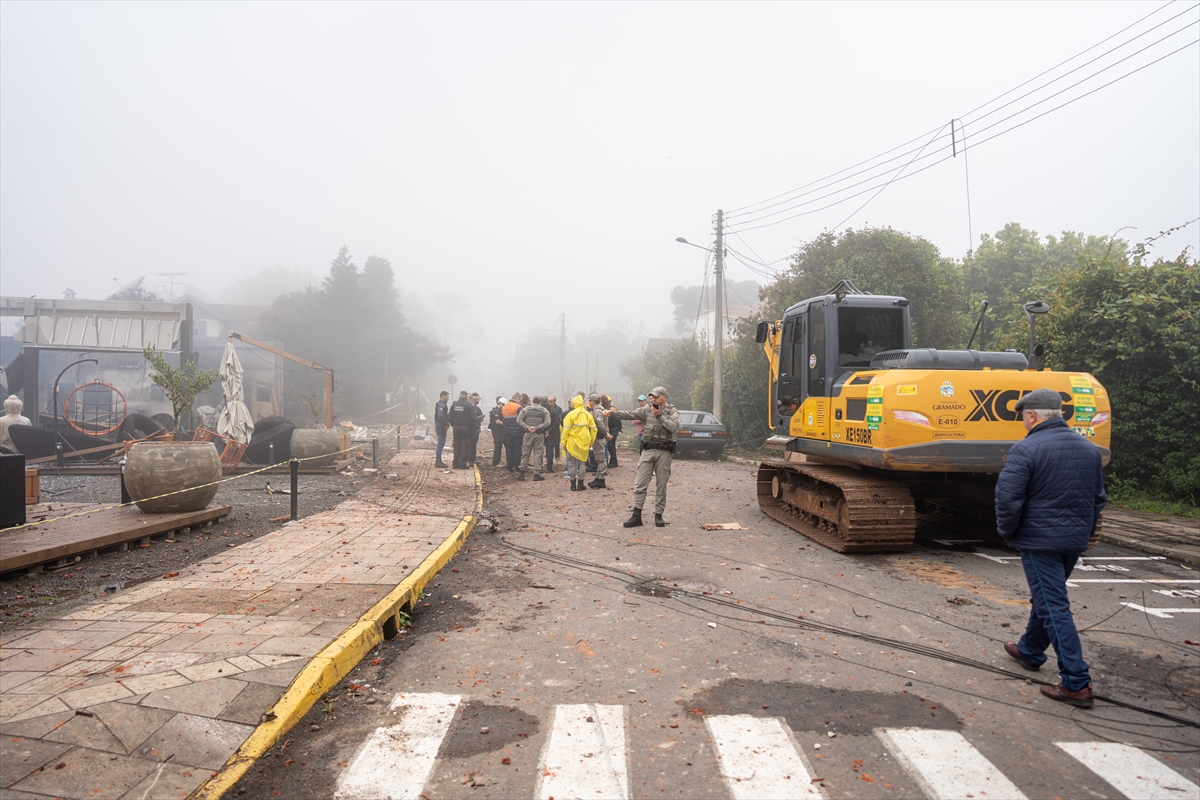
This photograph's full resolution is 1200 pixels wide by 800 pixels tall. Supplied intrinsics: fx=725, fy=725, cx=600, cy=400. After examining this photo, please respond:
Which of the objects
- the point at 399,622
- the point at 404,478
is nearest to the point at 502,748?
the point at 399,622

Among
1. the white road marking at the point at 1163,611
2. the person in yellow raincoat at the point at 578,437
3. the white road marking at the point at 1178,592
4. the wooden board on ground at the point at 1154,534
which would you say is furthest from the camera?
the person in yellow raincoat at the point at 578,437

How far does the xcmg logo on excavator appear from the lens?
757 centimetres

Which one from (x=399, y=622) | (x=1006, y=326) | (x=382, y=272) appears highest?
(x=382, y=272)

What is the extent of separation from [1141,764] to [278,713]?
4239 millimetres

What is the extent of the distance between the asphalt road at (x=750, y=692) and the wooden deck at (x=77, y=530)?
3510mm

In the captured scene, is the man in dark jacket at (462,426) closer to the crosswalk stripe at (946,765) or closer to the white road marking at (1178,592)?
the white road marking at (1178,592)

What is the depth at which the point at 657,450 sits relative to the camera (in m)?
10.5

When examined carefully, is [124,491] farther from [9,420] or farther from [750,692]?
[750,692]

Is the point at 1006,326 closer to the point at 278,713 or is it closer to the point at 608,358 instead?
the point at 278,713

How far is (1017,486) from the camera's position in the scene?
450cm

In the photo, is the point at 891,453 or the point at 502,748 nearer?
the point at 502,748

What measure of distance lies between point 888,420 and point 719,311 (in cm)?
1727

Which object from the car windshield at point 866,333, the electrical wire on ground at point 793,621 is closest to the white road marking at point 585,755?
the electrical wire on ground at point 793,621

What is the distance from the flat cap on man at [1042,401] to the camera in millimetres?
4535
